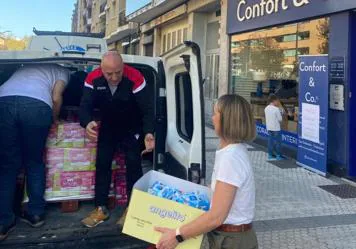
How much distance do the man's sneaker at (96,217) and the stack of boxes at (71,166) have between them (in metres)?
0.33

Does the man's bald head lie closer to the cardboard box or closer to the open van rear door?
Result: the open van rear door

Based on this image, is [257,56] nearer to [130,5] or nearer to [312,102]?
[312,102]

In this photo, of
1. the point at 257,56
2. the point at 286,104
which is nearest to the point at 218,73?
the point at 257,56

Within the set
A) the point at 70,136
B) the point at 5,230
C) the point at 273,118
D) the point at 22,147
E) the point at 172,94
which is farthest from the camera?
the point at 273,118

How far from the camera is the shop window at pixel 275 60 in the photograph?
9125 millimetres

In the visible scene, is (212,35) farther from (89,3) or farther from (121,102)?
(89,3)

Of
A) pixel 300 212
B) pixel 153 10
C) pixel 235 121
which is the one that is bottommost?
pixel 300 212

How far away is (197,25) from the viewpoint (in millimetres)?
16594

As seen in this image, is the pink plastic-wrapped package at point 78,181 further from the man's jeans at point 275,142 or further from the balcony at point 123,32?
the balcony at point 123,32

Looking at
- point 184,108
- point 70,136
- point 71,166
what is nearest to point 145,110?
point 184,108

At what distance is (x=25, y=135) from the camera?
11.4 ft

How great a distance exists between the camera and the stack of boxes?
3.86m

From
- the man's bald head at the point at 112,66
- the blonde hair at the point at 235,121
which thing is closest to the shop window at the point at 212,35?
the man's bald head at the point at 112,66

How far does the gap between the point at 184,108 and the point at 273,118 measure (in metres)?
5.17
